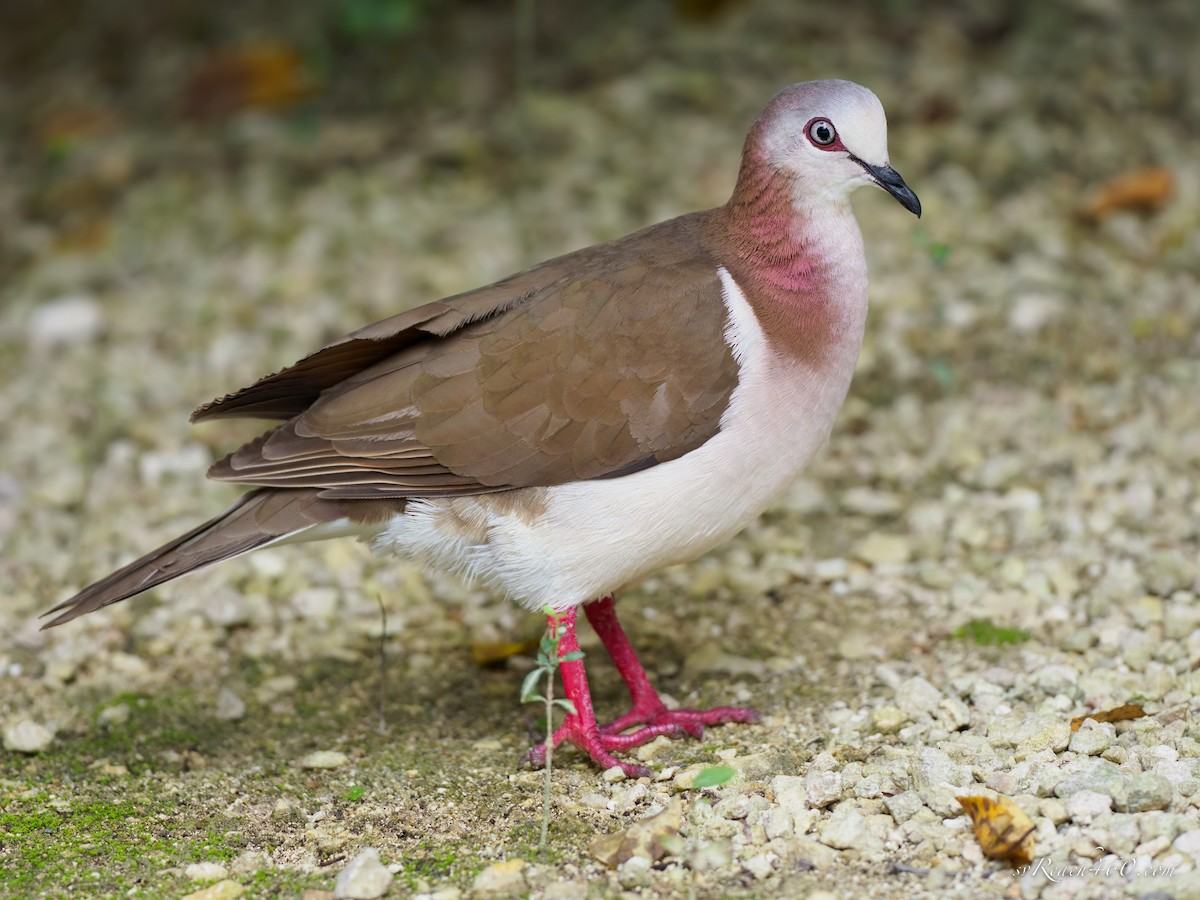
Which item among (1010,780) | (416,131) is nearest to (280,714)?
(1010,780)

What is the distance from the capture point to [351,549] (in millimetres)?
5551

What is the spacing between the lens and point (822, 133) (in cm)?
416

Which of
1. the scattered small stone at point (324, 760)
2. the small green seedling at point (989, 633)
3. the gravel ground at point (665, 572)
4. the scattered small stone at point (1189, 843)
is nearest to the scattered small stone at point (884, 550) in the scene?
the gravel ground at point (665, 572)

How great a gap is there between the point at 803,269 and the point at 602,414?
0.73 metres

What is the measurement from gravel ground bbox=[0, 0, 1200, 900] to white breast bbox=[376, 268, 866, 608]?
0.57m

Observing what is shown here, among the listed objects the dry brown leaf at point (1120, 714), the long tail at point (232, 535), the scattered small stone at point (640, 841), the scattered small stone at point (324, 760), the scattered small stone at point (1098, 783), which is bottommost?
the scattered small stone at point (1098, 783)

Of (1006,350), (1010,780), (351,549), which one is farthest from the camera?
(1006,350)

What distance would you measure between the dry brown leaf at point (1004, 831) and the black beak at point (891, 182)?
168cm

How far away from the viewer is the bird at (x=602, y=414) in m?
4.12

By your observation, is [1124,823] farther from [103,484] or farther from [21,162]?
[21,162]

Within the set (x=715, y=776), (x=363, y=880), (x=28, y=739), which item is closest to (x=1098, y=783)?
(x=715, y=776)

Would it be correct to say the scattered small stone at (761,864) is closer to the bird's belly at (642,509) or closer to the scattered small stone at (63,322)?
the bird's belly at (642,509)

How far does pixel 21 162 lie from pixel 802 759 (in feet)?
19.8

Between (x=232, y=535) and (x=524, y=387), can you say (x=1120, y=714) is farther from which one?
(x=232, y=535)
